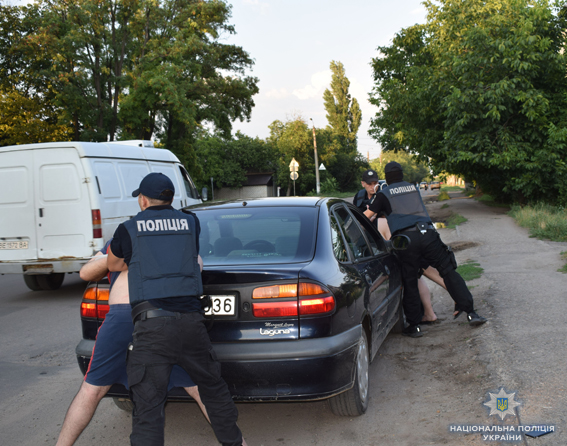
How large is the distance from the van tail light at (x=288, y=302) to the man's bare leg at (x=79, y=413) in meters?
0.99

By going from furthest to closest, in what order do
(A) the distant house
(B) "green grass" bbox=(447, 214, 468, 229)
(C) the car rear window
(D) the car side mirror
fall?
(A) the distant house → (B) "green grass" bbox=(447, 214, 468, 229) → (D) the car side mirror → (C) the car rear window

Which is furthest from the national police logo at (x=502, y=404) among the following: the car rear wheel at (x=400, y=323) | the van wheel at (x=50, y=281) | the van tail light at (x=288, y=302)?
the van wheel at (x=50, y=281)

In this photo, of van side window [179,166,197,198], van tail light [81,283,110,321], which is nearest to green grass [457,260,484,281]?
van tail light [81,283,110,321]

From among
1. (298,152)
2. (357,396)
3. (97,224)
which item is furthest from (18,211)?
(298,152)

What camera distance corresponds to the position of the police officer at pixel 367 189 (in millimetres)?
7113

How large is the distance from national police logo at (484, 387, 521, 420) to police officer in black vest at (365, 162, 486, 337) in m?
1.78

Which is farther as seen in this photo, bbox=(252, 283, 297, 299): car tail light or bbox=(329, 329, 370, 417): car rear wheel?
bbox=(329, 329, 370, 417): car rear wheel

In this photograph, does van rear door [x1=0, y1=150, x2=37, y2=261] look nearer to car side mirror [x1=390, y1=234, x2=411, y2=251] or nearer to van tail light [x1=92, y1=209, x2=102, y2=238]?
van tail light [x1=92, y1=209, x2=102, y2=238]

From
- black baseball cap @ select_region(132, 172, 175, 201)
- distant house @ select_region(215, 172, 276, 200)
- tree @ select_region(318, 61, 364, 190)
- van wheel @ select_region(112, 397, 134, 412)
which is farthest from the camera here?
tree @ select_region(318, 61, 364, 190)

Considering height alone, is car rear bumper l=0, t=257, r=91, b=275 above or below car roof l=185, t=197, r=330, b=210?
below

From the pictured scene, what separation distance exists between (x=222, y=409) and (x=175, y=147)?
25.0 m

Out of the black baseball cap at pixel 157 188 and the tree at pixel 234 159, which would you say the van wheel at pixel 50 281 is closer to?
the black baseball cap at pixel 157 188

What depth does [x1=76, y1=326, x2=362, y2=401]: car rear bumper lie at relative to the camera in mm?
3201

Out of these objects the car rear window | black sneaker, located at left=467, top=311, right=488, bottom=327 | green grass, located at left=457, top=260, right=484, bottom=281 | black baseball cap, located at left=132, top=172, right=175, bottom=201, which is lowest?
green grass, located at left=457, top=260, right=484, bottom=281
